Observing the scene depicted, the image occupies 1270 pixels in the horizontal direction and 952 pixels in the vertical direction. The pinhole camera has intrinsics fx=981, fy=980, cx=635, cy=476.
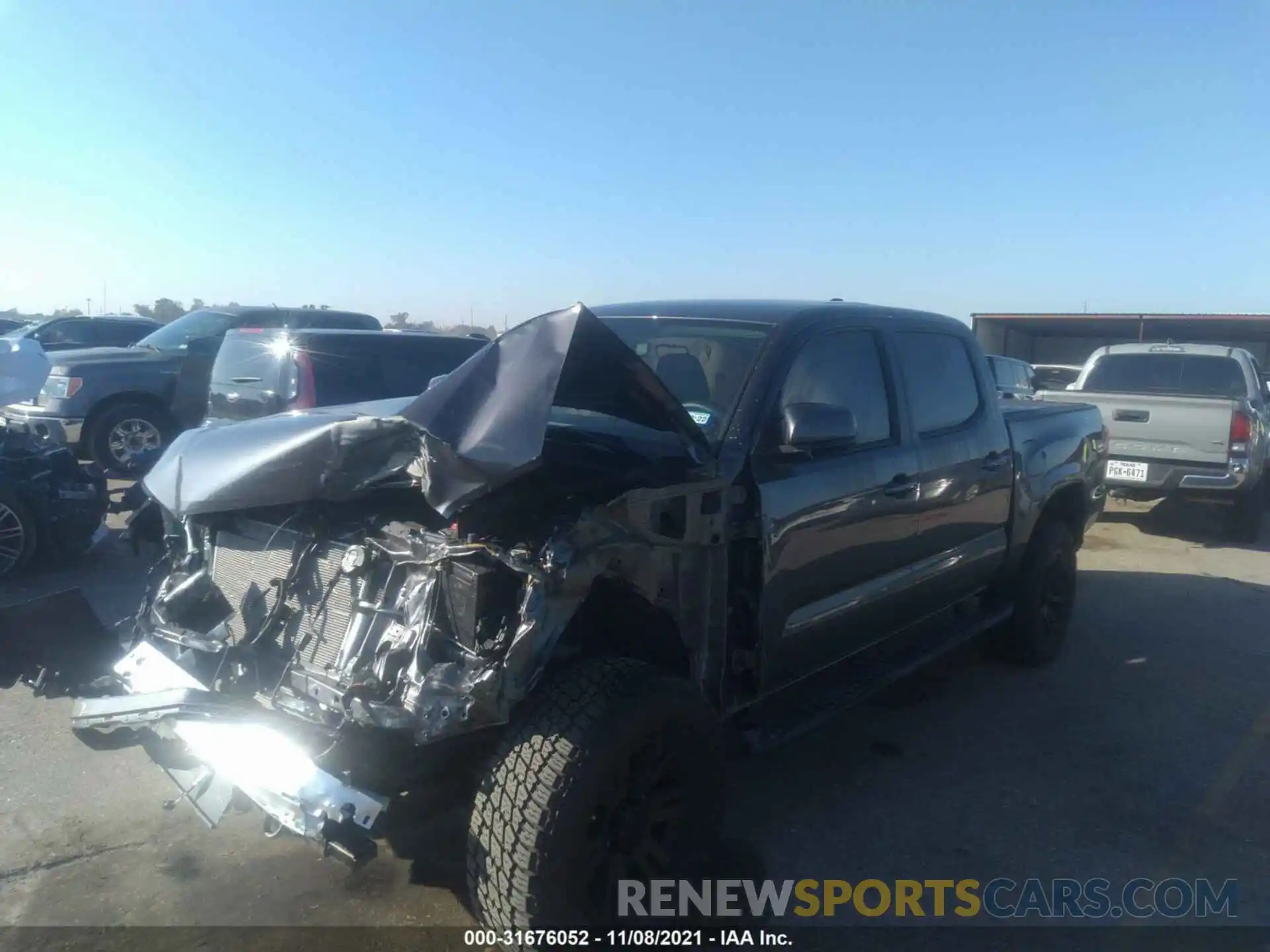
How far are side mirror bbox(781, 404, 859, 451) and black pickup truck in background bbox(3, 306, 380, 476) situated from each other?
8.01 m

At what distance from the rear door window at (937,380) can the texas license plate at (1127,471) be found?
5.16 m

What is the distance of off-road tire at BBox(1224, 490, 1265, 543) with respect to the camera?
939cm

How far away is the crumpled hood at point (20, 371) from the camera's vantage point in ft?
21.4

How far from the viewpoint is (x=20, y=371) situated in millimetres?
6625

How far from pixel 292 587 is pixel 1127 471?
27.9 ft

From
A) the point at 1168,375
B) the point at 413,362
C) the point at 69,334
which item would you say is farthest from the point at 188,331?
the point at 1168,375

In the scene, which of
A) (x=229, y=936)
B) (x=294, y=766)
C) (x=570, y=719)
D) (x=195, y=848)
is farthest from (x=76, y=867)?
(x=570, y=719)

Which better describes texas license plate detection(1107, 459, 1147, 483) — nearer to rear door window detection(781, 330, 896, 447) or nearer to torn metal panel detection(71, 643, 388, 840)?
rear door window detection(781, 330, 896, 447)

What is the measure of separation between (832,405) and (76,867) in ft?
10.1

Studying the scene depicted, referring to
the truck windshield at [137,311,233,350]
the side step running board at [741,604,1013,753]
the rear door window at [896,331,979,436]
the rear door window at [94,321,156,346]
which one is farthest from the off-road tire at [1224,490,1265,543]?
the rear door window at [94,321,156,346]

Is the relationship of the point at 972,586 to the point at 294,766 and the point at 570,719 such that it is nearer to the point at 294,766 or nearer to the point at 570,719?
the point at 570,719

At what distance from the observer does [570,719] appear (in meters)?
2.70

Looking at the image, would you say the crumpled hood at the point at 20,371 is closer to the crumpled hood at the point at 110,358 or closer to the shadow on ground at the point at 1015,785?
the crumpled hood at the point at 110,358

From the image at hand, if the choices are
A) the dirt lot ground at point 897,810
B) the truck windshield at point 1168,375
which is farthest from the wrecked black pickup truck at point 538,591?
the truck windshield at point 1168,375
